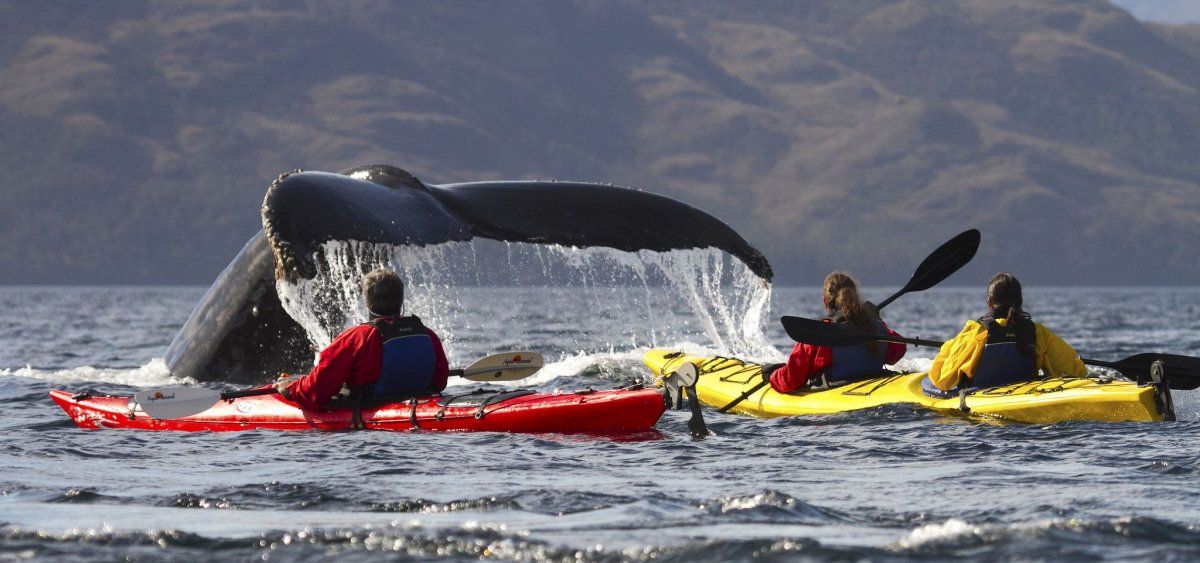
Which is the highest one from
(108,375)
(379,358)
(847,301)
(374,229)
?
(374,229)

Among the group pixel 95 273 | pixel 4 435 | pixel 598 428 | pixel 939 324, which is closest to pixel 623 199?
pixel 598 428

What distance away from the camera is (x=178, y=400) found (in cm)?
875

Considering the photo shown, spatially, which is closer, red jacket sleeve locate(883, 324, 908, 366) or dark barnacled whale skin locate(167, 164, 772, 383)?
dark barnacled whale skin locate(167, 164, 772, 383)

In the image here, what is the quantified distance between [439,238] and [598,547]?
8.59 feet

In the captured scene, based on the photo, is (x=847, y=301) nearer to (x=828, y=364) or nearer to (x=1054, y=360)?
(x=828, y=364)

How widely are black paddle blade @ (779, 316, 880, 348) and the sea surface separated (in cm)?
53

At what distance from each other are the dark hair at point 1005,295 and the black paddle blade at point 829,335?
822 millimetres

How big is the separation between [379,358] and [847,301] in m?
3.21

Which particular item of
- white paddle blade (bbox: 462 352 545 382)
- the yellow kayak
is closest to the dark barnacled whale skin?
the yellow kayak

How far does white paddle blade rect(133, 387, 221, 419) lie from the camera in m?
8.73

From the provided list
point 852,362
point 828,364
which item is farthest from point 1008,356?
point 828,364

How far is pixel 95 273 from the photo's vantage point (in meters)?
182

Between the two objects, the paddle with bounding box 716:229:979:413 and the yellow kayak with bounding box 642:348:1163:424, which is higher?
the paddle with bounding box 716:229:979:413

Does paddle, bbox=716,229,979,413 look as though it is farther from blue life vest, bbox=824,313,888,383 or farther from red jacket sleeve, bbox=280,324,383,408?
red jacket sleeve, bbox=280,324,383,408
